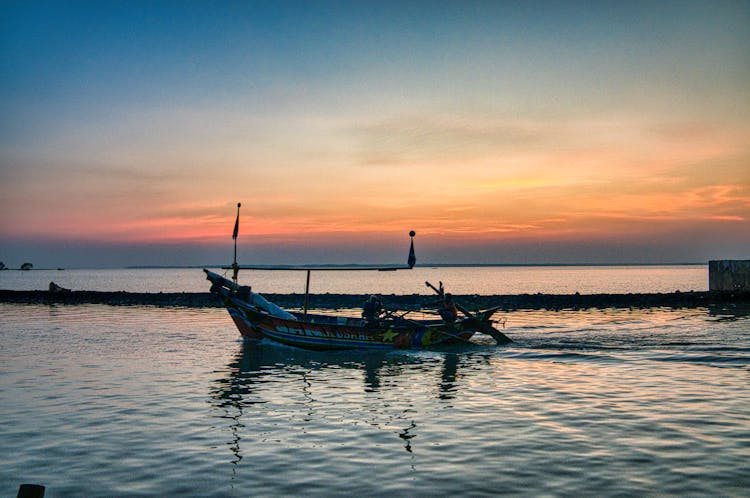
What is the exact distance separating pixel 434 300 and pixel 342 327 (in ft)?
117

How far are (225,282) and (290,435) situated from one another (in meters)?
17.1

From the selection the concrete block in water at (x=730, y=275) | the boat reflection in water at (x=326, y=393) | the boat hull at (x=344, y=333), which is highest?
the concrete block in water at (x=730, y=275)

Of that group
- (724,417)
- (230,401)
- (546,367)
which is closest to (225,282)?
(230,401)

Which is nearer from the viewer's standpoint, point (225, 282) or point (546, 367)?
point (546, 367)

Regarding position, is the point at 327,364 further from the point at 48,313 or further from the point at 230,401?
the point at 48,313

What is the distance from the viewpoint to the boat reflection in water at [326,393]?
13594 millimetres

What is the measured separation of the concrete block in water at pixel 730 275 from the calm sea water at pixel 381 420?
108ft

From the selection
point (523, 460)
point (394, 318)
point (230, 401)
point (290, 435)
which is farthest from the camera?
point (394, 318)

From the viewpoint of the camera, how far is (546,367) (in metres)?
22.3

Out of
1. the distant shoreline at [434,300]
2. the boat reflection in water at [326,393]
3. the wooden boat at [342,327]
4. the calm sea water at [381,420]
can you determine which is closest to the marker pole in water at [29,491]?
the calm sea water at [381,420]

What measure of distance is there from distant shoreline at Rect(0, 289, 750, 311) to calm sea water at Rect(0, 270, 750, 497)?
24.5m

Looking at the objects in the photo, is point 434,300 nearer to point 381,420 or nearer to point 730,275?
point 730,275

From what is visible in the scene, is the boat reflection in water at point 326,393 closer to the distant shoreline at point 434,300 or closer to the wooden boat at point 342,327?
the wooden boat at point 342,327

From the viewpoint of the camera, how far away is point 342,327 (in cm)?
2720
